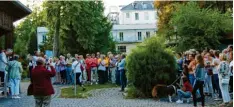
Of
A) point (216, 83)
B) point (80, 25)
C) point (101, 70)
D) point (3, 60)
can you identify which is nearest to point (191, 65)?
point (216, 83)

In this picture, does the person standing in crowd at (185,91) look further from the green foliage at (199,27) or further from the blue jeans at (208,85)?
the green foliage at (199,27)

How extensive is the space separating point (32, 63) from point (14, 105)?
6284mm

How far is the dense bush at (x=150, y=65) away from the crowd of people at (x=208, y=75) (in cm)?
79

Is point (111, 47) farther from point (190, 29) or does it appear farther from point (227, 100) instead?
point (227, 100)

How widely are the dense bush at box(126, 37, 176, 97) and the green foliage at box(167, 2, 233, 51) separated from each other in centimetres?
1982

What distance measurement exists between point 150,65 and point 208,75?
84.9 inches

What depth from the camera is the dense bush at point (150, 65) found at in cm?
1711

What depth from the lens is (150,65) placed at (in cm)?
1716

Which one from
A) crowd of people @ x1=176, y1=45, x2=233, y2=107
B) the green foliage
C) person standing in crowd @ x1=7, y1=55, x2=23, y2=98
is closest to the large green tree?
the green foliage

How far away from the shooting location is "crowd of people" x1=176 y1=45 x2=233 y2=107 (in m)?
13.7

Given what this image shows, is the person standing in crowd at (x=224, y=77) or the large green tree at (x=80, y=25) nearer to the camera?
the person standing in crowd at (x=224, y=77)

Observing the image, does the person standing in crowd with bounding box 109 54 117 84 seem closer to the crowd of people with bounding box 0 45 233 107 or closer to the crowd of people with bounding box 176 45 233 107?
the crowd of people with bounding box 0 45 233 107

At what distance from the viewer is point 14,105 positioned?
14.8 m

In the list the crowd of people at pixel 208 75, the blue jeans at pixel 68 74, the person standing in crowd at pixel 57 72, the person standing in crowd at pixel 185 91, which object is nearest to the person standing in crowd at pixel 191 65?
the crowd of people at pixel 208 75
